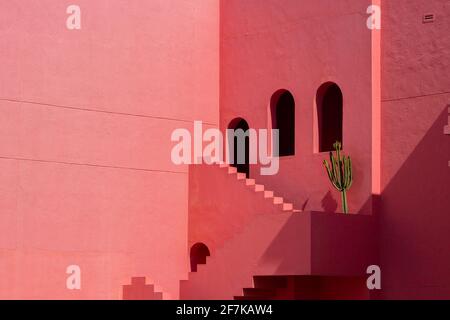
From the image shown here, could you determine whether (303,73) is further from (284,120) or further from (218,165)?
(218,165)

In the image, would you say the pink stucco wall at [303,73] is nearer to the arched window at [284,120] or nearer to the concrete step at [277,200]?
the arched window at [284,120]

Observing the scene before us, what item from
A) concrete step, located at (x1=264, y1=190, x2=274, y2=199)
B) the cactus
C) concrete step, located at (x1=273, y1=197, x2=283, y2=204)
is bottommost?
concrete step, located at (x1=273, y1=197, x2=283, y2=204)

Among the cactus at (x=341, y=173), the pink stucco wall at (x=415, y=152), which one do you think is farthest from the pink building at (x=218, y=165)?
the cactus at (x=341, y=173)

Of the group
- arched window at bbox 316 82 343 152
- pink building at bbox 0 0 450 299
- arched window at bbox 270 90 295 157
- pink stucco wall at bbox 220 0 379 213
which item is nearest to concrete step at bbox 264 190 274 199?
pink building at bbox 0 0 450 299

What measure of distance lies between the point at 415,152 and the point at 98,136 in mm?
6484

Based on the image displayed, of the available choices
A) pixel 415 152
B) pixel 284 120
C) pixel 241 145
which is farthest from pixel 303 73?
pixel 415 152

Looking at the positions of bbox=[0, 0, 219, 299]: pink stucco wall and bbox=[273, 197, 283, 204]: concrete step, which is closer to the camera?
bbox=[0, 0, 219, 299]: pink stucco wall

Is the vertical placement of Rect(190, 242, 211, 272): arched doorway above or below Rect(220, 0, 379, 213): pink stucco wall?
below

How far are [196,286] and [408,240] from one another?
14.2 ft

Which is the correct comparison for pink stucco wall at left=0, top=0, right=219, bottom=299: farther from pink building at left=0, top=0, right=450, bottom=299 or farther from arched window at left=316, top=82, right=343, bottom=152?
arched window at left=316, top=82, right=343, bottom=152

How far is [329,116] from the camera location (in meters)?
25.3

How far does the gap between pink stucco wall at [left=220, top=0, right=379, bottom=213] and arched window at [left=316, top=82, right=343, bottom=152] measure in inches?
8.8

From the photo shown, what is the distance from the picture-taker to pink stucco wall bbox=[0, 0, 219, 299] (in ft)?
76.8
